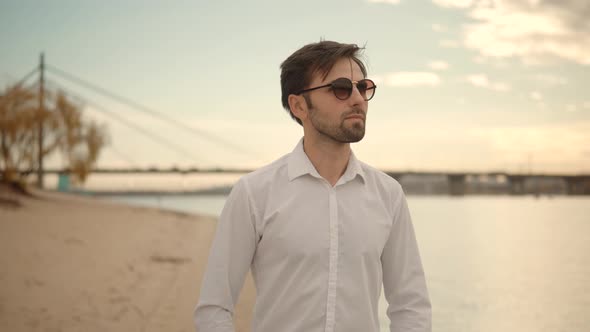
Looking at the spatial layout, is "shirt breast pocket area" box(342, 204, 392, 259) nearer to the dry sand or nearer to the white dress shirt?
the white dress shirt

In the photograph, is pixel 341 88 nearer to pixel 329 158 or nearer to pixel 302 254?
pixel 329 158

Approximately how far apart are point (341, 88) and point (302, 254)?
2.11 ft

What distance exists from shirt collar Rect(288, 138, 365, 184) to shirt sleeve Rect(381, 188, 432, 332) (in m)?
0.22

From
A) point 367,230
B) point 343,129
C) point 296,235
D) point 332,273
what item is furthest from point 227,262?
point 343,129

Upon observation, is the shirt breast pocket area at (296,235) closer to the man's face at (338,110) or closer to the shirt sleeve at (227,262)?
the shirt sleeve at (227,262)

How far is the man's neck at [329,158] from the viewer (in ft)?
6.86

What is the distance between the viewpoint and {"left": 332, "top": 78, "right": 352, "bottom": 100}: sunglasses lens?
6.79 feet

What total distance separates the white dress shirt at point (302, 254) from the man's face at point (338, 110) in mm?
142

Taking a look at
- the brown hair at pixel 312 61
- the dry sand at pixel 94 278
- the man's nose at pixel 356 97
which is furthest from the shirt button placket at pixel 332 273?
the dry sand at pixel 94 278

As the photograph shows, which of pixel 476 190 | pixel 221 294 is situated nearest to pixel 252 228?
pixel 221 294

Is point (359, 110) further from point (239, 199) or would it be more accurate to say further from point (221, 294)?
point (221, 294)

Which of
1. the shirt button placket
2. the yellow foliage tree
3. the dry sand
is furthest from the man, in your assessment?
the yellow foliage tree

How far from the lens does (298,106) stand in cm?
220

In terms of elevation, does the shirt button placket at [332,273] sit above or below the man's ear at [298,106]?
below
